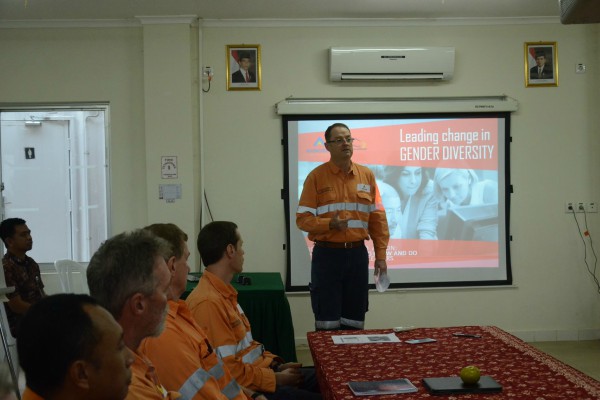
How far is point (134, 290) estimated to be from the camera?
5.22 ft

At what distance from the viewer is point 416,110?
5.47 m

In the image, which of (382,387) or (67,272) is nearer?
(382,387)

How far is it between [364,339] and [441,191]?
309 cm

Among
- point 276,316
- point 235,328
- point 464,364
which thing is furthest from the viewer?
point 276,316

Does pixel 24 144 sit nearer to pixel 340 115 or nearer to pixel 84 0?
pixel 84 0

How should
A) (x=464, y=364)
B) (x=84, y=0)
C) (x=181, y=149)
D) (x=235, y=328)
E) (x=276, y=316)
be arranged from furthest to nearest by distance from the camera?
(x=181, y=149), (x=84, y=0), (x=276, y=316), (x=235, y=328), (x=464, y=364)

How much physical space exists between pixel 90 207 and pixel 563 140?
427cm

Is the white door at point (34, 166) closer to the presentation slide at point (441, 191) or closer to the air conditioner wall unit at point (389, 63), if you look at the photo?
the presentation slide at point (441, 191)

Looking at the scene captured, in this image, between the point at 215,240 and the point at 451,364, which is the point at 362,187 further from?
the point at 451,364

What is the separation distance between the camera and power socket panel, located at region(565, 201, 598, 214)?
5.58 meters

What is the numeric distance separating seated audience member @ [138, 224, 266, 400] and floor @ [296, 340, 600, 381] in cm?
301

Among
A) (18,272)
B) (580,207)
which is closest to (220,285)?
(18,272)

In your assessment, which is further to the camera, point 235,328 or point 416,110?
point 416,110

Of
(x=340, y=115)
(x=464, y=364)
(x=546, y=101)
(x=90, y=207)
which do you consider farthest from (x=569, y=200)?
(x=90, y=207)
